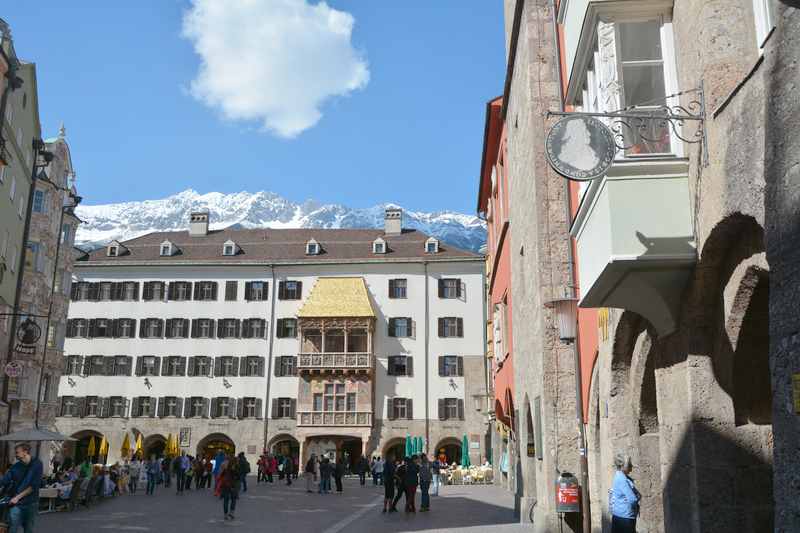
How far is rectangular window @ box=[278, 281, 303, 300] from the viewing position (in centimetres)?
5712

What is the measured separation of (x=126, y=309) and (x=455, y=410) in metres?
25.3

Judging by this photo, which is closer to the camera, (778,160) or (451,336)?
(778,160)

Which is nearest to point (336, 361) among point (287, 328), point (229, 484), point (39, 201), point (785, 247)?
point (287, 328)

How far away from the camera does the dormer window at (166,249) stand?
60.6 meters

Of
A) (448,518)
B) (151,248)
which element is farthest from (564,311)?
(151,248)

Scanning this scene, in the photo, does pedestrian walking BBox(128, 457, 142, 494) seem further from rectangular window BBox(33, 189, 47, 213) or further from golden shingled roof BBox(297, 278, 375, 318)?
golden shingled roof BBox(297, 278, 375, 318)

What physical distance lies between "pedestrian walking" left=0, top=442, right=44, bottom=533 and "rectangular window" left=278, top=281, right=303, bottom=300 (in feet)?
149

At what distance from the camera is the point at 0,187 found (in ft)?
101

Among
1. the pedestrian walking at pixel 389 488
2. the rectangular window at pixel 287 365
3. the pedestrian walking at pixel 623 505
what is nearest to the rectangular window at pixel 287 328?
the rectangular window at pixel 287 365

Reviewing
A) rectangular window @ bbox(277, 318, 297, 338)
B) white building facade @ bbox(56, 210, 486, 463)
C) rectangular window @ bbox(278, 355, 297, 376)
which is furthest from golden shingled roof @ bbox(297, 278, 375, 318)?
rectangular window @ bbox(278, 355, 297, 376)

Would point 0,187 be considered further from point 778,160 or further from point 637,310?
point 778,160

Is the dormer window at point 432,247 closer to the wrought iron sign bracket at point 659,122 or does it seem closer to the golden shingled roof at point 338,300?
the golden shingled roof at point 338,300

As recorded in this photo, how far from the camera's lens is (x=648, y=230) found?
8086mm

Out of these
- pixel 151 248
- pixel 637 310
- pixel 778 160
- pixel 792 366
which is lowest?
pixel 792 366
